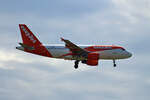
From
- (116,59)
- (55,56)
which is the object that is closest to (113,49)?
(116,59)

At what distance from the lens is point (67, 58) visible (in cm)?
12369

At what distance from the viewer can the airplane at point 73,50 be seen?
123 m

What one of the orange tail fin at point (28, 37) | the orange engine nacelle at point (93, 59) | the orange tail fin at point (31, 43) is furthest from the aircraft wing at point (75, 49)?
the orange tail fin at point (28, 37)

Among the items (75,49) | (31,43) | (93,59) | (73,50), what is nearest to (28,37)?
(31,43)

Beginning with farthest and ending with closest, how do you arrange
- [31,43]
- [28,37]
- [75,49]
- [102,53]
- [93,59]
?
[28,37]
[102,53]
[31,43]
[93,59]
[75,49]

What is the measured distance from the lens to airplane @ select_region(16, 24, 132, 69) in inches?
4825

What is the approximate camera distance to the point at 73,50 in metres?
123

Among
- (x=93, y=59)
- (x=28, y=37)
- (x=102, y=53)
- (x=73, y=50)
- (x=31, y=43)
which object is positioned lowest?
(x=93, y=59)

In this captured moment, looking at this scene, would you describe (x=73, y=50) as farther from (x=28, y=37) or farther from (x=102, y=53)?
(x=28, y=37)

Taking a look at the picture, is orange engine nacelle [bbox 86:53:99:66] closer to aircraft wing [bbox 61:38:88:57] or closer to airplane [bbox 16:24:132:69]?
airplane [bbox 16:24:132:69]

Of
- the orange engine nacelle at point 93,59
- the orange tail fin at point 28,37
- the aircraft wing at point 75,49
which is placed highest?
the orange tail fin at point 28,37

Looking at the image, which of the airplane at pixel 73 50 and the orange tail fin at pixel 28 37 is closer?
the airplane at pixel 73 50

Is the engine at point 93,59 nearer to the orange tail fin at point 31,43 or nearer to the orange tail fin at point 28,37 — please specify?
the orange tail fin at point 31,43

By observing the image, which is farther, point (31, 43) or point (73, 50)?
point (31, 43)
